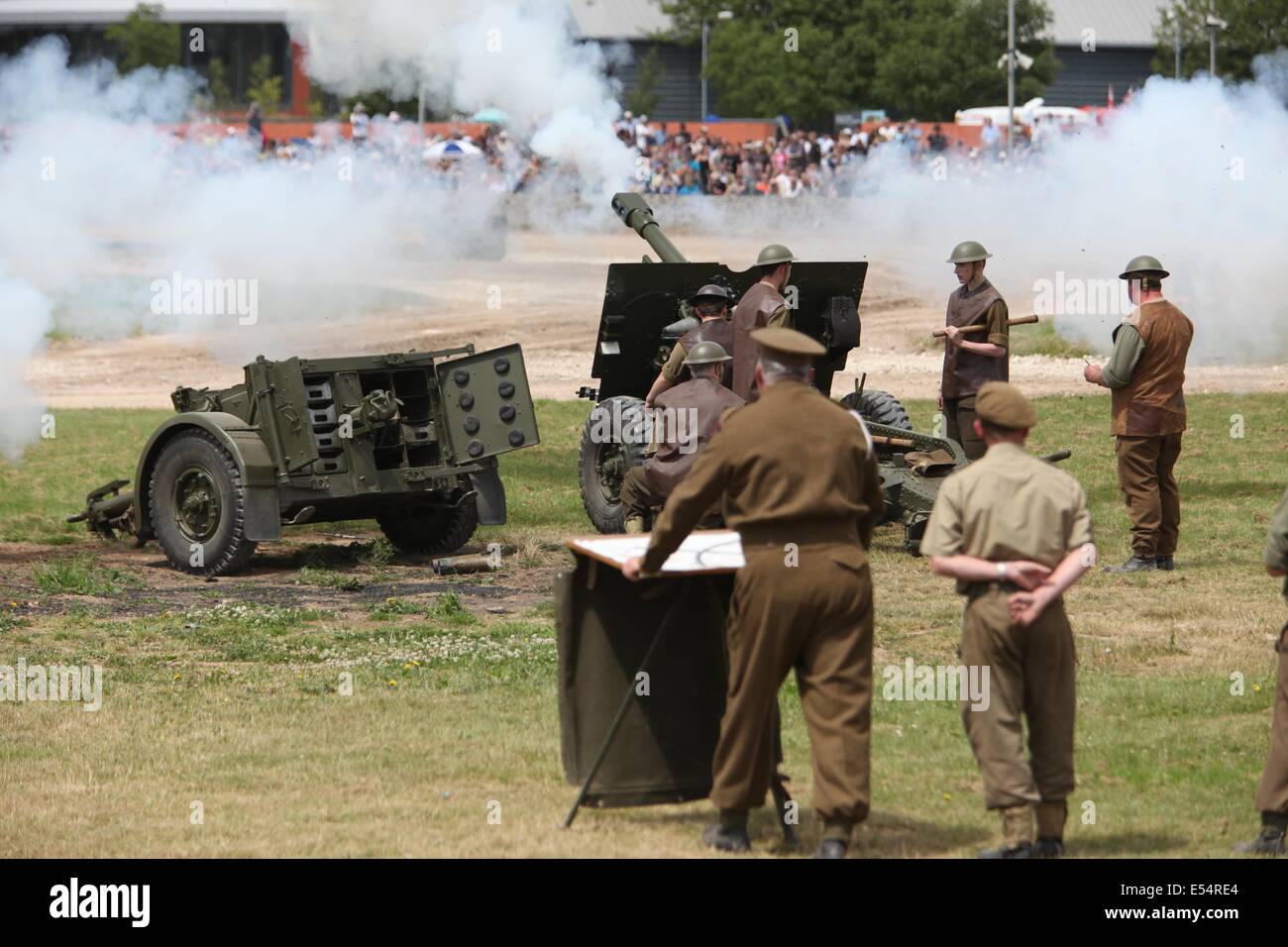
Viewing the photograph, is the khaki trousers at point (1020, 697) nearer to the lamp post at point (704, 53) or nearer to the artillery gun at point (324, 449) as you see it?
the artillery gun at point (324, 449)

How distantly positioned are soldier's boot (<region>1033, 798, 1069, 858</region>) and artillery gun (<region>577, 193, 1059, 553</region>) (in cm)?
708

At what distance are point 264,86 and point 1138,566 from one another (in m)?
36.9

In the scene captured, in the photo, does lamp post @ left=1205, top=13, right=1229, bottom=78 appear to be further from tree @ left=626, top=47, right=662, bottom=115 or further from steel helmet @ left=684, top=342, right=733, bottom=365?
steel helmet @ left=684, top=342, right=733, bottom=365

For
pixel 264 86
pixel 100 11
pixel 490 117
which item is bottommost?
pixel 490 117

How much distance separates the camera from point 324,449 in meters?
13.5

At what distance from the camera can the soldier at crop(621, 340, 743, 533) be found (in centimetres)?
1121

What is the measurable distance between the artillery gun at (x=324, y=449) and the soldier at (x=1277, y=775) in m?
7.38

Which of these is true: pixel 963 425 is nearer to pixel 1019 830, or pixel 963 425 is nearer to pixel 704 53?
pixel 1019 830

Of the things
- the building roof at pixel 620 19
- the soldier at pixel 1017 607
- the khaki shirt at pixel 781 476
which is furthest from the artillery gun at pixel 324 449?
the building roof at pixel 620 19

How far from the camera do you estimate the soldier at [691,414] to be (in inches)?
441

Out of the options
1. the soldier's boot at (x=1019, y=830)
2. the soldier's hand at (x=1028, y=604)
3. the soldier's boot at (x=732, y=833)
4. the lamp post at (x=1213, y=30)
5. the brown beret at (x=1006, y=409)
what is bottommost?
the soldier's boot at (x=732, y=833)

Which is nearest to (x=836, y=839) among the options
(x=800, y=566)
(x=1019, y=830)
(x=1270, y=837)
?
(x=1019, y=830)

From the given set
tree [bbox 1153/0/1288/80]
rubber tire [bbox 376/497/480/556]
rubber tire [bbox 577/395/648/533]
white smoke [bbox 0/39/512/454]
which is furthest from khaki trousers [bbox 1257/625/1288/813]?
tree [bbox 1153/0/1288/80]

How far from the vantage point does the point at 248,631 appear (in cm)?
1145
